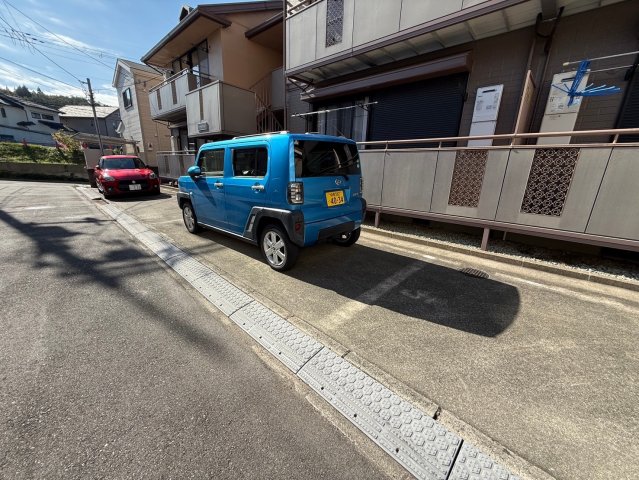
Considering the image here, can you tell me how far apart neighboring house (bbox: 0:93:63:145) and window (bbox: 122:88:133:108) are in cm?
2375

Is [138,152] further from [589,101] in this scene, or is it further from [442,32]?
[589,101]

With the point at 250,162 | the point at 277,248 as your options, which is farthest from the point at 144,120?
the point at 277,248

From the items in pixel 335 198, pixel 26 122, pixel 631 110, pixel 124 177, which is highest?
pixel 26 122

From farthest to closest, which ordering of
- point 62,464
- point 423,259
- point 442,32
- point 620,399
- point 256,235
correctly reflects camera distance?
point 442,32 < point 423,259 < point 256,235 < point 620,399 < point 62,464

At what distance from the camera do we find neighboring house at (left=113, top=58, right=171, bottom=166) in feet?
66.3

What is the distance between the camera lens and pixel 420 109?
6.65m

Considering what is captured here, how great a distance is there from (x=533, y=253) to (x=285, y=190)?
14.5 feet

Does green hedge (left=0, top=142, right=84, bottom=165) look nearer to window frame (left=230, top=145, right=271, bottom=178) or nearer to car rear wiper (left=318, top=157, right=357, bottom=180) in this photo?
window frame (left=230, top=145, right=271, bottom=178)

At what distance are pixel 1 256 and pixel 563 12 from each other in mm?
10417

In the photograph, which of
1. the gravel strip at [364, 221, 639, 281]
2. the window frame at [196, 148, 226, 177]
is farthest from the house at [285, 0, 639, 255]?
the window frame at [196, 148, 226, 177]

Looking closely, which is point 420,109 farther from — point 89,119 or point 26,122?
point 26,122

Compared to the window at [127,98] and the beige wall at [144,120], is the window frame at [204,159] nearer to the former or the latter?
the beige wall at [144,120]

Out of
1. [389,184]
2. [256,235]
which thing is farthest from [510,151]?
[256,235]

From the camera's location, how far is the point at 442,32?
5.48 meters
